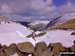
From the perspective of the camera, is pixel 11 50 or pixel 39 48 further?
pixel 39 48

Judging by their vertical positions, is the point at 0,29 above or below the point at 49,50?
above

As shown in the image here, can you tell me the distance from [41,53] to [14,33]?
168 inches

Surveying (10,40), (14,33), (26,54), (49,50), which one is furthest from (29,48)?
(14,33)

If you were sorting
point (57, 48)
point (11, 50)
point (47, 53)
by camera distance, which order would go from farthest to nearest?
point (57, 48)
point (11, 50)
point (47, 53)

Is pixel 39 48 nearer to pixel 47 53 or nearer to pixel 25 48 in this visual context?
pixel 47 53

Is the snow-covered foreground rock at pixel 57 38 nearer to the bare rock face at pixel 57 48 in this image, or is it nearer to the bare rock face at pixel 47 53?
the bare rock face at pixel 57 48

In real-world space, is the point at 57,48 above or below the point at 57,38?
below

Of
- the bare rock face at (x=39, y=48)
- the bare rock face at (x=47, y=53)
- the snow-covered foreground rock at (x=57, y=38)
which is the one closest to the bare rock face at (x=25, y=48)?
the bare rock face at (x=39, y=48)

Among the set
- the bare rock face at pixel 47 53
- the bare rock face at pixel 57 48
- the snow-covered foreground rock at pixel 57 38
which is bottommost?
the bare rock face at pixel 47 53

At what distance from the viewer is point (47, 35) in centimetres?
1603

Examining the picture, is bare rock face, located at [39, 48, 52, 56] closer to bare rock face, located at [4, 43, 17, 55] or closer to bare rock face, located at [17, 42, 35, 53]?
bare rock face, located at [17, 42, 35, 53]

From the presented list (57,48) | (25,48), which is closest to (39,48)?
(25,48)

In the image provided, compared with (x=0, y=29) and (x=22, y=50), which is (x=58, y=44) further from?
(x=0, y=29)

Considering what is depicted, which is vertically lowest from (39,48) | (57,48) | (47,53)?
(47,53)
